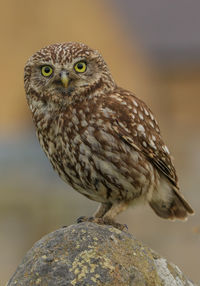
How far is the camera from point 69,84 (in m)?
5.37

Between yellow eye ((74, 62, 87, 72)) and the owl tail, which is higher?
yellow eye ((74, 62, 87, 72))

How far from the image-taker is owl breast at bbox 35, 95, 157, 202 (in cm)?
530

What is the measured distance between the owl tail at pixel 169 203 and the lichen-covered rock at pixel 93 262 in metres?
1.31

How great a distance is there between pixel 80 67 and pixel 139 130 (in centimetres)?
59

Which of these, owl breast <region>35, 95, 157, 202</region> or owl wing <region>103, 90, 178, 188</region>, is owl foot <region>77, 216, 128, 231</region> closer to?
owl breast <region>35, 95, 157, 202</region>

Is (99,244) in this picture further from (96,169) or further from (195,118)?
(195,118)

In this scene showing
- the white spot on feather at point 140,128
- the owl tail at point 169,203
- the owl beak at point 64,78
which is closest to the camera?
the owl beak at point 64,78

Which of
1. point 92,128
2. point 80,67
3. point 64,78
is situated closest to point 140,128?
point 92,128

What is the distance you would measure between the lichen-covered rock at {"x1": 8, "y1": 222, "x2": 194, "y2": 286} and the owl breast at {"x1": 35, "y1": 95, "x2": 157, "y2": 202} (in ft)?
2.50

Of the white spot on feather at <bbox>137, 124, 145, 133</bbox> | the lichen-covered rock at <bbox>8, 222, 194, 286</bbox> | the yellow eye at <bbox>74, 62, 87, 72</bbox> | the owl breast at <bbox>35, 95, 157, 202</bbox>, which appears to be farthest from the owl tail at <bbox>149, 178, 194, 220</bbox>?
the lichen-covered rock at <bbox>8, 222, 194, 286</bbox>

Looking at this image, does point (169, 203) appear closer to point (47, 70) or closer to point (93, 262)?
point (47, 70)

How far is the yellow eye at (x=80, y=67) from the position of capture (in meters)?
5.42

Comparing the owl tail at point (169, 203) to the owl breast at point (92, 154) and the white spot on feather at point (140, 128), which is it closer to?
the owl breast at point (92, 154)

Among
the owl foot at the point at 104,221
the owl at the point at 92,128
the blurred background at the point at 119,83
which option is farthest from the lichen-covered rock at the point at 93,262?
the blurred background at the point at 119,83
